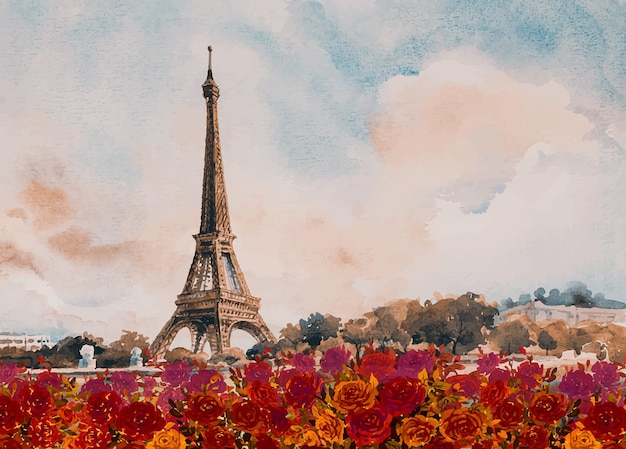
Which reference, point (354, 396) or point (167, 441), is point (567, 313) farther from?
point (167, 441)

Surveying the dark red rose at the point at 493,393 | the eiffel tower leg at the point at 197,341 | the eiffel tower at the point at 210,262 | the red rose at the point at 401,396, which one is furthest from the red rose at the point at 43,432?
the eiffel tower leg at the point at 197,341

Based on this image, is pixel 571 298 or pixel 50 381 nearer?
pixel 50 381

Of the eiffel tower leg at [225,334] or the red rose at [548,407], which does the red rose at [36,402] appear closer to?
the red rose at [548,407]

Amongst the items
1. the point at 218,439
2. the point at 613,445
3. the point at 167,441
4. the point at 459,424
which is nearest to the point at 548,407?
the point at 613,445

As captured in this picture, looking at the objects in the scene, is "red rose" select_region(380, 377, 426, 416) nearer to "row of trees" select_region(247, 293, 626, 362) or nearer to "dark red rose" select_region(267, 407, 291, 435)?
"dark red rose" select_region(267, 407, 291, 435)

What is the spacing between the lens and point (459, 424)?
2.40 meters

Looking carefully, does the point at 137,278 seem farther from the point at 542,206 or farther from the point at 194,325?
the point at 542,206

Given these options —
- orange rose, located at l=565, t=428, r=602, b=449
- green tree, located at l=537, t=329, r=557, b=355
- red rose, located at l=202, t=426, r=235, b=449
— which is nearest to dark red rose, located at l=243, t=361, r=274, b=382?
red rose, located at l=202, t=426, r=235, b=449

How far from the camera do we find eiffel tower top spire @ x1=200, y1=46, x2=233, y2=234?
22.2ft

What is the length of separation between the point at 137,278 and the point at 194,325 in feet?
2.65

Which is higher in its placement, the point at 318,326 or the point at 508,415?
the point at 318,326

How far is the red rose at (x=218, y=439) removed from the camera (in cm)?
253

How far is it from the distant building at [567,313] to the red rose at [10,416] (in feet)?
15.8

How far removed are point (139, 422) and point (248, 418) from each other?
391 mm
